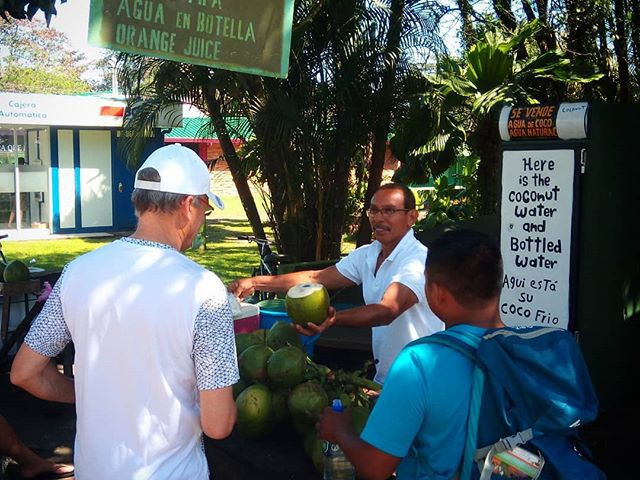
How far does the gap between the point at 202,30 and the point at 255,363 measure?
177 cm

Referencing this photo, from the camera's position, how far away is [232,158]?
9.05m

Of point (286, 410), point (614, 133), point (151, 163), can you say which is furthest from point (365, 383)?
point (614, 133)

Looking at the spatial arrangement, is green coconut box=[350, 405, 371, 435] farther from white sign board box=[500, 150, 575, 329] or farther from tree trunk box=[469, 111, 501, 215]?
tree trunk box=[469, 111, 501, 215]

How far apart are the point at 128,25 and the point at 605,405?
429cm

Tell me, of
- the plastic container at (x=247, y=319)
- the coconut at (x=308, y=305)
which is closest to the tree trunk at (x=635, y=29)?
the plastic container at (x=247, y=319)

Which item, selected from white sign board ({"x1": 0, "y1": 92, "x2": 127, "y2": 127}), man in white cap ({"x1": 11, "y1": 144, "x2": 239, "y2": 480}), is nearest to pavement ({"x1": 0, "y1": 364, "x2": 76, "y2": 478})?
man in white cap ({"x1": 11, "y1": 144, "x2": 239, "y2": 480})

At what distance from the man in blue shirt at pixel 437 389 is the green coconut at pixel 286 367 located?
955 mm

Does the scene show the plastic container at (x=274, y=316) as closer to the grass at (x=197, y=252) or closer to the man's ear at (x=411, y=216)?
the man's ear at (x=411, y=216)

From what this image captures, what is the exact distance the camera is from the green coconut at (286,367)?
2900 mm

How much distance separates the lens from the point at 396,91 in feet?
29.3

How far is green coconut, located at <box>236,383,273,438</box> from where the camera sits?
2.79 meters

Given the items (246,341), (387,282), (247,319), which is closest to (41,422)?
(247,319)

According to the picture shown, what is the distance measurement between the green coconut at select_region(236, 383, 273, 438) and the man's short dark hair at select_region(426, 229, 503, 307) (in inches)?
45.0

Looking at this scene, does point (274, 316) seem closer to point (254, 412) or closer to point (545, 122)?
point (254, 412)
